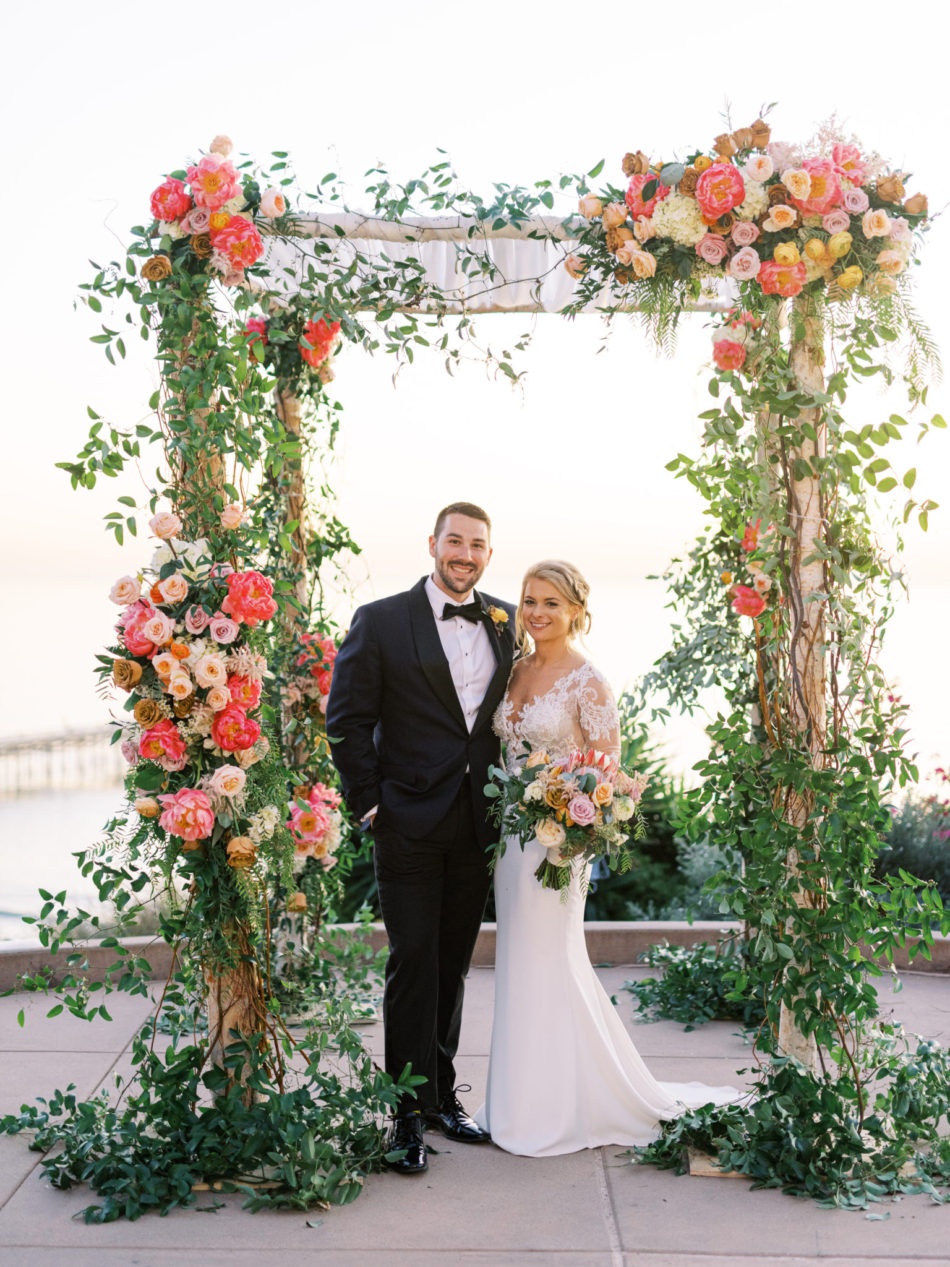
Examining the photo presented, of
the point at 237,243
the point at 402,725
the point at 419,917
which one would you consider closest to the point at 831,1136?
the point at 419,917

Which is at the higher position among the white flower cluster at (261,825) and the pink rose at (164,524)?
the pink rose at (164,524)

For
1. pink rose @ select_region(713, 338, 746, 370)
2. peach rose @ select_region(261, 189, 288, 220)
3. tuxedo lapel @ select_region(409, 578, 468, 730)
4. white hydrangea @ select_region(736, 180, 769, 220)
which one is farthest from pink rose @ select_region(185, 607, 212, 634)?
white hydrangea @ select_region(736, 180, 769, 220)

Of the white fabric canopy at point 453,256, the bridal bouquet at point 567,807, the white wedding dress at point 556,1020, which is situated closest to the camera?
the bridal bouquet at point 567,807

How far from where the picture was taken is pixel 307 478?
5.18 metres

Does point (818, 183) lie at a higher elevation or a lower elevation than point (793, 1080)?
higher

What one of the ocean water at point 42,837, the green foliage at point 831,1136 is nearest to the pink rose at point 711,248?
the green foliage at point 831,1136

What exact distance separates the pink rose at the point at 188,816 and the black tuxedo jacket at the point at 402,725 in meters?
0.54

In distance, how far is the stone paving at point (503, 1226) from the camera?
3.11 meters

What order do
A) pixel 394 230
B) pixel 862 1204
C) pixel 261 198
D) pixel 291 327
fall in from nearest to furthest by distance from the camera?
pixel 862 1204, pixel 261 198, pixel 394 230, pixel 291 327

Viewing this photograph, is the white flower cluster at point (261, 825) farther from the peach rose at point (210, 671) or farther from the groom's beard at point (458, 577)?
the groom's beard at point (458, 577)

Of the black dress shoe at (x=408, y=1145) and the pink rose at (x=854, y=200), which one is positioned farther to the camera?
the black dress shoe at (x=408, y=1145)

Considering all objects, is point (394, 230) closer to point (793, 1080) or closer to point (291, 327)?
point (291, 327)

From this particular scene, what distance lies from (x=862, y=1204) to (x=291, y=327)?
375cm

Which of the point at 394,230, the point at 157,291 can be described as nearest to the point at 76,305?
the point at 157,291
